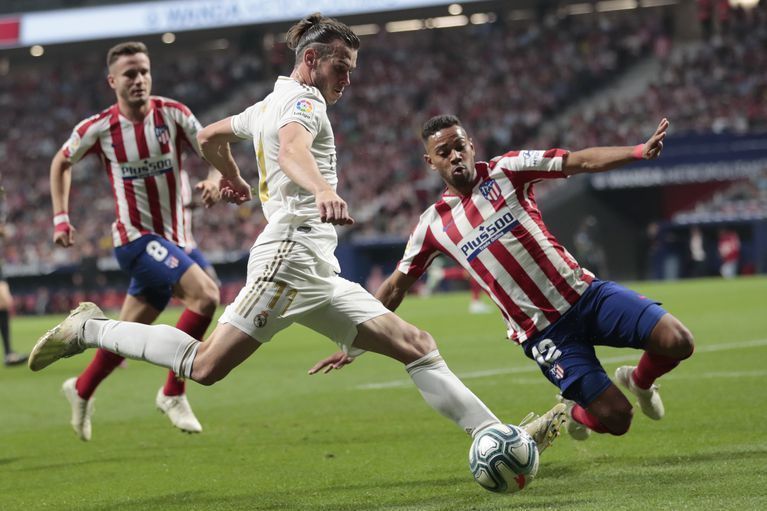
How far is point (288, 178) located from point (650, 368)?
2478 millimetres

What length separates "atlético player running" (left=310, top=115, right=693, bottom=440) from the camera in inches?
238

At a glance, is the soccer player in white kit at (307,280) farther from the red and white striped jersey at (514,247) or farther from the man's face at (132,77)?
the man's face at (132,77)

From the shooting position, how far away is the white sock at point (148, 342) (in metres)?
5.72

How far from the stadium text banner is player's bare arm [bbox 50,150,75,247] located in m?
30.1

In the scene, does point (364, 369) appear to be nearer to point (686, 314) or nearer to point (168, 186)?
point (168, 186)

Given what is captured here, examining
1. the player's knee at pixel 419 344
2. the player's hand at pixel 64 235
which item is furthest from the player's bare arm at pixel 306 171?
the player's hand at pixel 64 235

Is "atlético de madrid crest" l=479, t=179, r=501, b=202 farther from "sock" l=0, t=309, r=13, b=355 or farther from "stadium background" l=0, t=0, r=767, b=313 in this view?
"stadium background" l=0, t=0, r=767, b=313

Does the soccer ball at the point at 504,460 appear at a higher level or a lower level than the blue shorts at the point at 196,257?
lower

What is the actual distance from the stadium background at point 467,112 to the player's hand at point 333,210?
83.7 ft

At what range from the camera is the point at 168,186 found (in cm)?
868

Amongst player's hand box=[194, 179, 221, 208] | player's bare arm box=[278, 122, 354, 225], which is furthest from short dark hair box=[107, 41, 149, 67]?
player's bare arm box=[278, 122, 354, 225]

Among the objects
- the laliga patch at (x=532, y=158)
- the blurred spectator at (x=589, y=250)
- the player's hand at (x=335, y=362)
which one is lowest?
the blurred spectator at (x=589, y=250)

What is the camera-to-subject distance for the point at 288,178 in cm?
536

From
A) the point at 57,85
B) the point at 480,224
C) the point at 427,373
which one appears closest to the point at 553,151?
the point at 480,224
